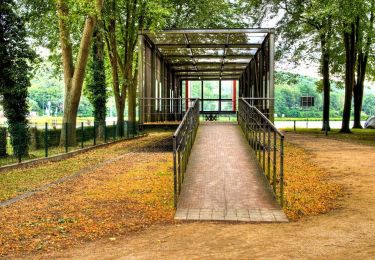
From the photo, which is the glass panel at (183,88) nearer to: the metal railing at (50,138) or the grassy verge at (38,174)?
the metal railing at (50,138)

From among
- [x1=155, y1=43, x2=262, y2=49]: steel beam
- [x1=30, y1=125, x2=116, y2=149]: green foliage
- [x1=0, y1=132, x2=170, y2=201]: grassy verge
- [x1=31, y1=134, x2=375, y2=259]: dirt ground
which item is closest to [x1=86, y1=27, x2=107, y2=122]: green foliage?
[x1=30, y1=125, x2=116, y2=149]: green foliage

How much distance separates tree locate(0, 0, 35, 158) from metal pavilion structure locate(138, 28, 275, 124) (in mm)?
4211

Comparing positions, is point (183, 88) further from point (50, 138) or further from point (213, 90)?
point (50, 138)

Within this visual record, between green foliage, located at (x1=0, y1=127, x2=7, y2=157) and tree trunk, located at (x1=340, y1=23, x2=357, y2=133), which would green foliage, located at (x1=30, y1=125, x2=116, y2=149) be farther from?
tree trunk, located at (x1=340, y1=23, x2=357, y2=133)

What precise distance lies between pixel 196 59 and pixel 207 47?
4443 millimetres

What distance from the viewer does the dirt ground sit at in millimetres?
6023

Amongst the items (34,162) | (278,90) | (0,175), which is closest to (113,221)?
(0,175)

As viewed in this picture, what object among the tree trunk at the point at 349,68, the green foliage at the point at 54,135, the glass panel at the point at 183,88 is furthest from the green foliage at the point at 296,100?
the green foliage at the point at 54,135

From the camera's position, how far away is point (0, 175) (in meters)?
13.3

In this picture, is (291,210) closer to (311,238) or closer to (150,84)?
(311,238)

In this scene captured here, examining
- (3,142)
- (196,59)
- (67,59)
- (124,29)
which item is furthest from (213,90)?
(3,142)

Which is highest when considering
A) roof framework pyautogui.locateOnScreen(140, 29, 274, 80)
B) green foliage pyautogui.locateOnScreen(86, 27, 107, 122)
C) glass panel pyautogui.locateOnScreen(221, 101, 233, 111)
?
roof framework pyautogui.locateOnScreen(140, 29, 274, 80)

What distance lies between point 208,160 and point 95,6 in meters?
10.5

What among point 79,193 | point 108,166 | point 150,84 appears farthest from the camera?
point 150,84
